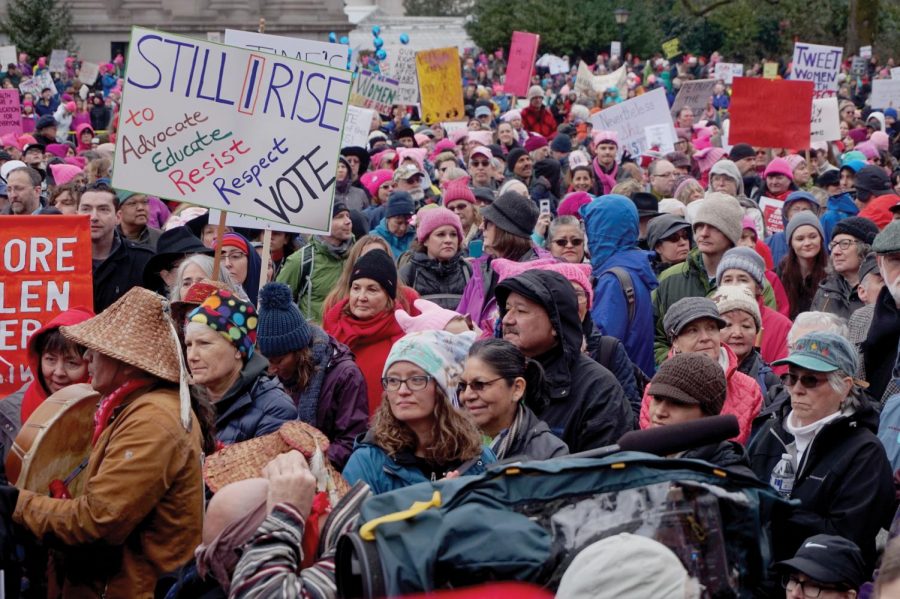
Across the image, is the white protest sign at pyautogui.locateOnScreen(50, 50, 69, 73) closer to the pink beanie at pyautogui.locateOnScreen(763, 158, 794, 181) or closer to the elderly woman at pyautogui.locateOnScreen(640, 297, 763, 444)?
the pink beanie at pyautogui.locateOnScreen(763, 158, 794, 181)

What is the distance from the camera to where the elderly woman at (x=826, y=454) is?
506 cm

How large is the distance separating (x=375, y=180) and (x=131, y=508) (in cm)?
937

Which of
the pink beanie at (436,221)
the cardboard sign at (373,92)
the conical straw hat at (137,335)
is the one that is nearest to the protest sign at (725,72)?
the cardboard sign at (373,92)

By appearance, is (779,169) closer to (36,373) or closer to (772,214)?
(772,214)

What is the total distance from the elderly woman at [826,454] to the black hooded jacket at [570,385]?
59 centimetres

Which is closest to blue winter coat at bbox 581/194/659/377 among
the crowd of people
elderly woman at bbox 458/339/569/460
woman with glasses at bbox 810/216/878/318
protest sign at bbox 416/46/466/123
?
the crowd of people

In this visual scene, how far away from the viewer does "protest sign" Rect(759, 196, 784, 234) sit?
11.7 metres

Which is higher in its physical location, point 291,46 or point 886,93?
point 291,46

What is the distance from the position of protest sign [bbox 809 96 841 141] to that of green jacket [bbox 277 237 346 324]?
Answer: 8.90m

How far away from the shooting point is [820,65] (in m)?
18.8

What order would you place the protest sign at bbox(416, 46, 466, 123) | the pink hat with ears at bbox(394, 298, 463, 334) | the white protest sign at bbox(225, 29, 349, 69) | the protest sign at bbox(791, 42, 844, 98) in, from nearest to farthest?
the pink hat with ears at bbox(394, 298, 463, 334)
the white protest sign at bbox(225, 29, 349, 69)
the protest sign at bbox(416, 46, 466, 123)
the protest sign at bbox(791, 42, 844, 98)

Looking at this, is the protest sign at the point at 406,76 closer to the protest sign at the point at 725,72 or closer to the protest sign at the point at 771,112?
the protest sign at the point at 771,112

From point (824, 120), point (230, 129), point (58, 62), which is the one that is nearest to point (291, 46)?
point (230, 129)

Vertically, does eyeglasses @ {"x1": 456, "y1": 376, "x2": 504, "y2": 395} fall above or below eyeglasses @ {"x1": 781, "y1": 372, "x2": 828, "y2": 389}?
below
